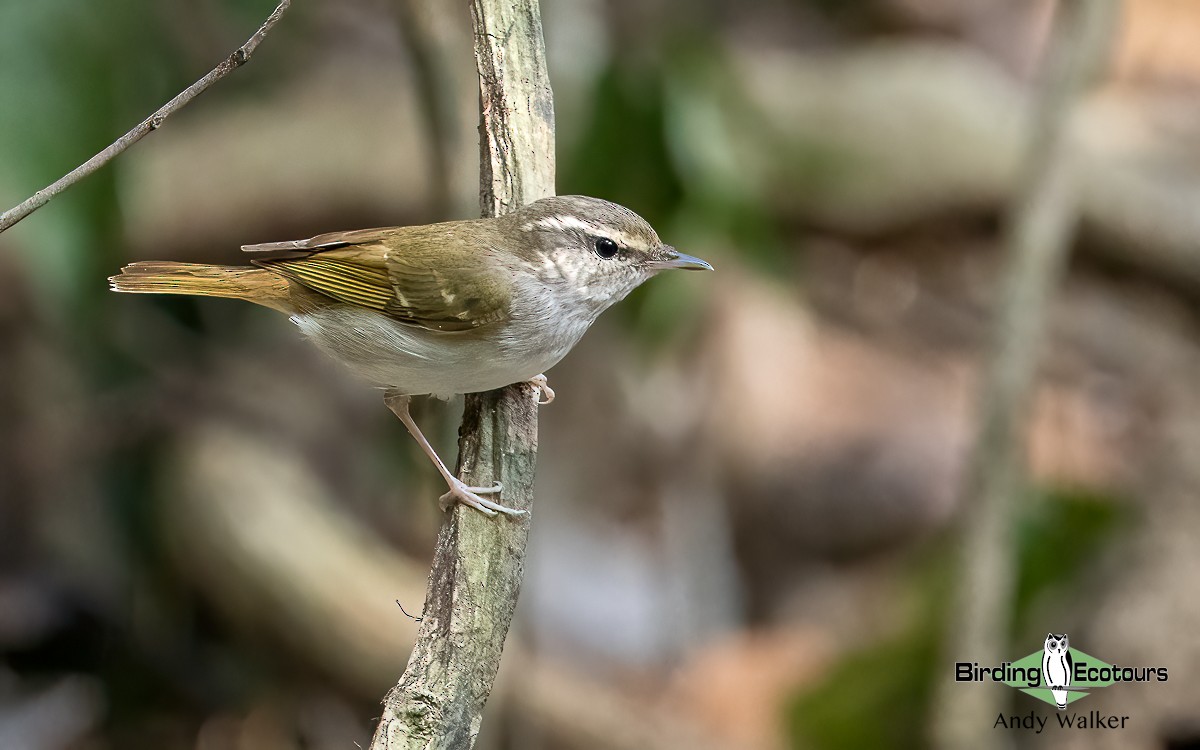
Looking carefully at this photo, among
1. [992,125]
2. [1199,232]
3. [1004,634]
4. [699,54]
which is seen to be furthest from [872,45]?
[1004,634]

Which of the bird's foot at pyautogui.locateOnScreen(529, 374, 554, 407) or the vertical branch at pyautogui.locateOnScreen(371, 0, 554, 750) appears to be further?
the bird's foot at pyautogui.locateOnScreen(529, 374, 554, 407)

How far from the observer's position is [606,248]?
343 cm

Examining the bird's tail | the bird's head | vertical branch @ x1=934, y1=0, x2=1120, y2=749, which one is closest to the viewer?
the bird's head

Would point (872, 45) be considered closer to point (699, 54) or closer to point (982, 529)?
point (699, 54)

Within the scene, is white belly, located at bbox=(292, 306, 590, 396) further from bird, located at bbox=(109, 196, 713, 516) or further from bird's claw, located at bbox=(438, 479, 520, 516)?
bird's claw, located at bbox=(438, 479, 520, 516)

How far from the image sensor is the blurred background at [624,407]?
4.49m

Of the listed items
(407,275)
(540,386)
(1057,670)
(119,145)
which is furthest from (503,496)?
(1057,670)

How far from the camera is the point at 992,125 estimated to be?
8258mm

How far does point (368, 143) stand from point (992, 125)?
4.37 m

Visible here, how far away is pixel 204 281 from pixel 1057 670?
339 centimetres

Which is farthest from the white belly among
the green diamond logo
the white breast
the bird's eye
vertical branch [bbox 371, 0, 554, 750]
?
the green diamond logo

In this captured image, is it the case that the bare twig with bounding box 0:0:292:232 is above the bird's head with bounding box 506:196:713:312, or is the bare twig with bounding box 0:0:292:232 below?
below

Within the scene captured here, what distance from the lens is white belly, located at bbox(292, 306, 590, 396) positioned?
315 centimetres

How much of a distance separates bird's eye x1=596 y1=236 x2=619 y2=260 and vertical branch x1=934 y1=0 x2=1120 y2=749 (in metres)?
1.74
